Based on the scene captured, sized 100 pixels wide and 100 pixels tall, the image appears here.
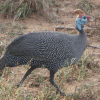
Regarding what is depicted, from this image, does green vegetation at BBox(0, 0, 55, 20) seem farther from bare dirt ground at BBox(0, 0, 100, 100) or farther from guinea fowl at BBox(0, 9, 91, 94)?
guinea fowl at BBox(0, 9, 91, 94)

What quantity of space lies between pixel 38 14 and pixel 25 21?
51 centimetres

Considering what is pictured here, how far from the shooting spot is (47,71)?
2977 millimetres

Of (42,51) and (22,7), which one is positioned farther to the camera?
(22,7)

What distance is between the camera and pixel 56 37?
2215 mm

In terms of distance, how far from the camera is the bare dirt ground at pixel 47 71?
234cm

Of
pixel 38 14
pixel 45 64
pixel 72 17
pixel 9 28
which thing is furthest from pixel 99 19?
pixel 45 64

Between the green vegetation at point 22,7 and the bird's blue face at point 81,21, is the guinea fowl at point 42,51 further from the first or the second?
the green vegetation at point 22,7

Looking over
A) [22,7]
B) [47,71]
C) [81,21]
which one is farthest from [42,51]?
[22,7]

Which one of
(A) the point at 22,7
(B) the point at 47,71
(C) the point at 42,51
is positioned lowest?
(B) the point at 47,71

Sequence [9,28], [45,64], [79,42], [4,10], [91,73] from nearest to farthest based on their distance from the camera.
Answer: [45,64] < [79,42] < [91,73] < [9,28] < [4,10]

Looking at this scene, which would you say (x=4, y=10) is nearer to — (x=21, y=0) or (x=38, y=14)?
(x=21, y=0)

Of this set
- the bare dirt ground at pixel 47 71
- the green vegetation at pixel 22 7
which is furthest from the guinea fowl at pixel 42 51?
the green vegetation at pixel 22 7

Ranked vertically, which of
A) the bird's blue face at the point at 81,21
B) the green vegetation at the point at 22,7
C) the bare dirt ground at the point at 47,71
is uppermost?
the green vegetation at the point at 22,7

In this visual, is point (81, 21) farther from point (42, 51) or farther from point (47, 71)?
point (47, 71)
